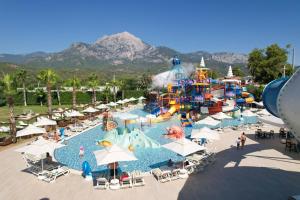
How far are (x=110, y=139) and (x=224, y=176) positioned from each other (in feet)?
32.8

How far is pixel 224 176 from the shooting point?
13.3 metres

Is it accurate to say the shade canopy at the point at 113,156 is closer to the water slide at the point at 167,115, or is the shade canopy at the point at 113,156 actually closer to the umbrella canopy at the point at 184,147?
the umbrella canopy at the point at 184,147

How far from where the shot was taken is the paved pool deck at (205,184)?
11250 millimetres

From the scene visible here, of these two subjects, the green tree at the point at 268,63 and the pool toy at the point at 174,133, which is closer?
the pool toy at the point at 174,133

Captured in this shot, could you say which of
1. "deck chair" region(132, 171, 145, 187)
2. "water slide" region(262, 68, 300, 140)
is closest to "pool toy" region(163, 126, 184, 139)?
"deck chair" region(132, 171, 145, 187)

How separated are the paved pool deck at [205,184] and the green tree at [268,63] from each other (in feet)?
124

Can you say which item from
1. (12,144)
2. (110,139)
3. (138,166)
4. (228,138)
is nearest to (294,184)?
(138,166)

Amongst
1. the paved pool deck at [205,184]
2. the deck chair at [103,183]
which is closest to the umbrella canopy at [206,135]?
the paved pool deck at [205,184]

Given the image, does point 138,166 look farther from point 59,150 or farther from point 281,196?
point 281,196

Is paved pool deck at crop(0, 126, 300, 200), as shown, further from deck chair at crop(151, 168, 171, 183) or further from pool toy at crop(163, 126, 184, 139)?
pool toy at crop(163, 126, 184, 139)

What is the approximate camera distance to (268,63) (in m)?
50.8

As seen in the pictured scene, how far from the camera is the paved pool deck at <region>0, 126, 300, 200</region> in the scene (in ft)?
36.9

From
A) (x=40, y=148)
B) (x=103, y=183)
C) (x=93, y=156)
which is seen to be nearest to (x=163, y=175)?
(x=103, y=183)

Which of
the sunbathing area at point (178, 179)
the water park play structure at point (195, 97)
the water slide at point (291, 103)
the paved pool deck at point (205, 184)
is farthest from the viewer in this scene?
the water park play structure at point (195, 97)
